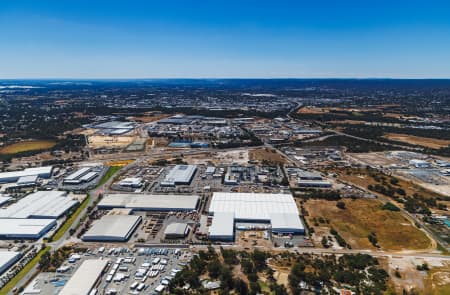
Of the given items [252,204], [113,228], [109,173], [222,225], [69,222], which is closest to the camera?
[113,228]

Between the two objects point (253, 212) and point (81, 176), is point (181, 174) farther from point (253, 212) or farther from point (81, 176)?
point (253, 212)

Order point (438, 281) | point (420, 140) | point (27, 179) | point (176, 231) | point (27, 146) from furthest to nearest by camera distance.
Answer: point (420, 140)
point (27, 146)
point (27, 179)
point (176, 231)
point (438, 281)

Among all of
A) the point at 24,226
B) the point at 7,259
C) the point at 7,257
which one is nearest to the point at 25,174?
the point at 24,226

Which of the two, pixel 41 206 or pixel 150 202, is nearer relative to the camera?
pixel 41 206

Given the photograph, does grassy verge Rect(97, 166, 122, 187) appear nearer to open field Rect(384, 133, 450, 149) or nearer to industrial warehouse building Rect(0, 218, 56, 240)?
industrial warehouse building Rect(0, 218, 56, 240)

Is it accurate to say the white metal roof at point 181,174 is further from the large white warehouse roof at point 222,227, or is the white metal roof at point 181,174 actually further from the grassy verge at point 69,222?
the large white warehouse roof at point 222,227

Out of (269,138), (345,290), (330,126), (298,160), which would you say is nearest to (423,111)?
(330,126)

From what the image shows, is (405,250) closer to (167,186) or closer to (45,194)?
(167,186)

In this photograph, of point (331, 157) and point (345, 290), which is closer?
point (345, 290)
